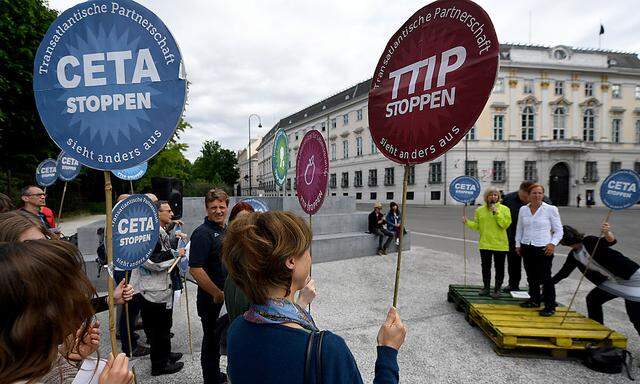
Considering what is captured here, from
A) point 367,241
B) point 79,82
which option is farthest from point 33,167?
point 79,82

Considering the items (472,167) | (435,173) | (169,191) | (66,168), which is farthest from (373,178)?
(66,168)

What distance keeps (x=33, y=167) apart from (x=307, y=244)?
816 inches

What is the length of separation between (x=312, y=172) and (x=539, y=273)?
11.3 ft

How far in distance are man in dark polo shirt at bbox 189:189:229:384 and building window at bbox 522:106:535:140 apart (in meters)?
40.7

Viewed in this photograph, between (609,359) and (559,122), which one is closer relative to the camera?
(609,359)

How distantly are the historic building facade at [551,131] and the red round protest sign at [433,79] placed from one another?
33666 mm

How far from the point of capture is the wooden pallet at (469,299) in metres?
4.56

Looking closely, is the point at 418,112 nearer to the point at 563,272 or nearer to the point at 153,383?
the point at 153,383

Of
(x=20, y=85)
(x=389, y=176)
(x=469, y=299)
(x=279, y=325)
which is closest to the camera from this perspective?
(x=279, y=325)

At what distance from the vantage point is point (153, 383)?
309 cm

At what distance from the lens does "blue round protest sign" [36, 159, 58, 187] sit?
6.97m

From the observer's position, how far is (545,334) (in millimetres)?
3447

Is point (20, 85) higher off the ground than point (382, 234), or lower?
higher

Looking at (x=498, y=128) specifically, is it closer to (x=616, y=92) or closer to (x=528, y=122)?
(x=528, y=122)
